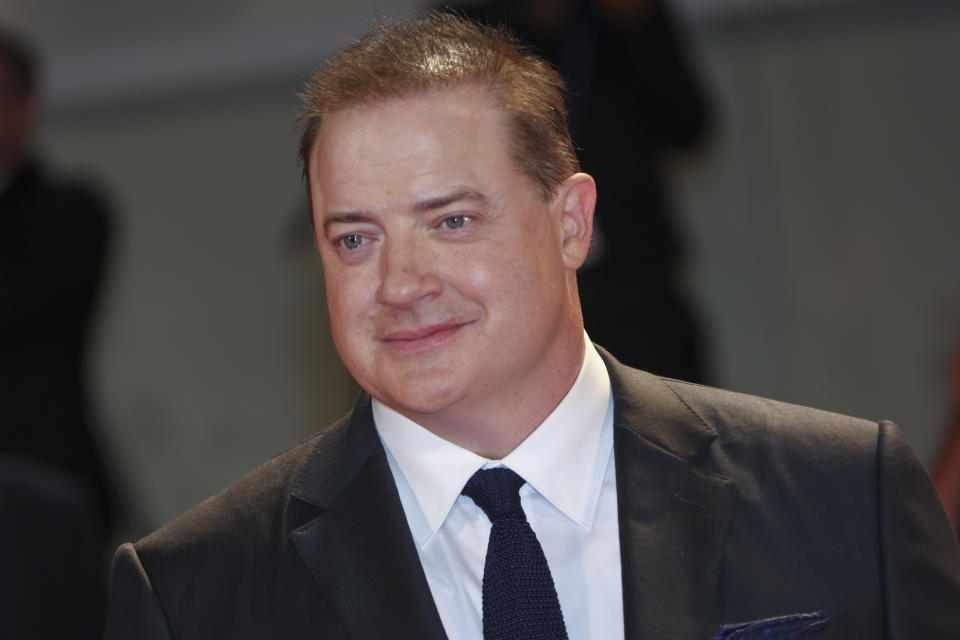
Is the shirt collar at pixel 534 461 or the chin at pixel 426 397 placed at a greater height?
the chin at pixel 426 397

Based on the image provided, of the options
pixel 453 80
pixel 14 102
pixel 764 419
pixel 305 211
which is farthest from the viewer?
pixel 305 211

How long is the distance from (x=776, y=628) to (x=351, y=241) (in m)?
0.79

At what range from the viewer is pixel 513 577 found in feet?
6.48

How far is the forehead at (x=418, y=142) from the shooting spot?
197 centimetres

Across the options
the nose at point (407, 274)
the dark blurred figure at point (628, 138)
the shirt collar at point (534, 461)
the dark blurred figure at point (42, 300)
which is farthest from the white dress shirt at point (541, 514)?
the dark blurred figure at point (42, 300)

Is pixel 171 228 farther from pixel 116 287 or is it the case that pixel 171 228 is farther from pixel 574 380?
pixel 574 380

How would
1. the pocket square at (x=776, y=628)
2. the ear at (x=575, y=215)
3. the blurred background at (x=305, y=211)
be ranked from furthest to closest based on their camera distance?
the blurred background at (x=305, y=211) < the ear at (x=575, y=215) < the pocket square at (x=776, y=628)

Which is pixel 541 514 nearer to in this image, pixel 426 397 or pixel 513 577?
pixel 513 577

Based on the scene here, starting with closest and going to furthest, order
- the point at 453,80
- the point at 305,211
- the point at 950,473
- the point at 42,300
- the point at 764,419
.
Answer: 1. the point at 453,80
2. the point at 764,419
3. the point at 950,473
4. the point at 42,300
5. the point at 305,211

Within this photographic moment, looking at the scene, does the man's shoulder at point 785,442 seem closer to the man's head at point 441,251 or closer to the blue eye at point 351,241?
the man's head at point 441,251

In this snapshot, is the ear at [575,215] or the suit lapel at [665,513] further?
the ear at [575,215]

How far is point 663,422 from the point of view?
216 cm

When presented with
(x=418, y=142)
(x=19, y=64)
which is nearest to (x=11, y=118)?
(x=19, y=64)

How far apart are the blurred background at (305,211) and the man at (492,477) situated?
219 cm
